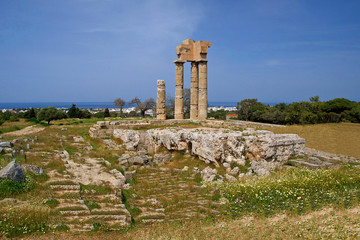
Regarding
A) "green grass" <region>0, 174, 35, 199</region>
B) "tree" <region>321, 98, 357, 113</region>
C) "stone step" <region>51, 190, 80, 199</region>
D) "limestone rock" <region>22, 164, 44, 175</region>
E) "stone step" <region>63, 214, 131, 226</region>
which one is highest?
"tree" <region>321, 98, 357, 113</region>

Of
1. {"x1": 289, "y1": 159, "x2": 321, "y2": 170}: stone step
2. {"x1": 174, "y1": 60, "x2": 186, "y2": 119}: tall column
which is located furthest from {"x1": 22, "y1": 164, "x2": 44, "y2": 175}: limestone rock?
{"x1": 174, "y1": 60, "x2": 186, "y2": 119}: tall column

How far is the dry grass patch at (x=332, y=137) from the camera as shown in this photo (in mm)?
16766

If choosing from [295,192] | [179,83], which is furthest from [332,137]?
[179,83]

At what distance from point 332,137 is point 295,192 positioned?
1225 cm

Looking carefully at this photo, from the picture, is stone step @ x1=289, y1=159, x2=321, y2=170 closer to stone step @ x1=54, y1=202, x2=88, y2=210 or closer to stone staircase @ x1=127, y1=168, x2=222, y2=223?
stone staircase @ x1=127, y1=168, x2=222, y2=223

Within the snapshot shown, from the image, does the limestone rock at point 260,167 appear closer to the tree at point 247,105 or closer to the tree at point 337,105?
the tree at point 337,105

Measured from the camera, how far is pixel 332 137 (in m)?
19.4

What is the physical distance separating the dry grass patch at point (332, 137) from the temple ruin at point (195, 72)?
663 centimetres

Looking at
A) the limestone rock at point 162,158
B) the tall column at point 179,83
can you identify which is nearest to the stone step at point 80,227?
the limestone rock at point 162,158

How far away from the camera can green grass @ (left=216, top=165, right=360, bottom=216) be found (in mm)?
8156

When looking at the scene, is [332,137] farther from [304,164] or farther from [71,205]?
[71,205]

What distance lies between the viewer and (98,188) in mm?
10047

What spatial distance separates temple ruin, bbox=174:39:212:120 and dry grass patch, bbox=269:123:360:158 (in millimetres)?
6632

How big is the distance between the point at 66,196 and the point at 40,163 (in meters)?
3.64
